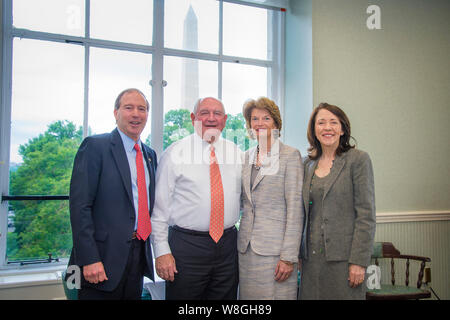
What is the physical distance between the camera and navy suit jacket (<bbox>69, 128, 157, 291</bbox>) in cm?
156

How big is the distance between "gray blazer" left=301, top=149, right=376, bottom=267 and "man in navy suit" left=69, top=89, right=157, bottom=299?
36.7 inches

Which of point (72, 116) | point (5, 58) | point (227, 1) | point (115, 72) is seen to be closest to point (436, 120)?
point (227, 1)

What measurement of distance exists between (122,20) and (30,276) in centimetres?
217

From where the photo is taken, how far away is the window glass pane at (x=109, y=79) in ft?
8.71

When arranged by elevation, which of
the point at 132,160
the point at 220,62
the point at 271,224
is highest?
the point at 220,62

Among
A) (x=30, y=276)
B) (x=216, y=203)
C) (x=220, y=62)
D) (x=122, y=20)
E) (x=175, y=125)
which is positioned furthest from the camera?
(x=220, y=62)

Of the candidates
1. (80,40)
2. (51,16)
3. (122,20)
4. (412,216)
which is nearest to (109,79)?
(80,40)

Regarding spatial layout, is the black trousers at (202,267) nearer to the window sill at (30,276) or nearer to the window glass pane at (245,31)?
the window sill at (30,276)

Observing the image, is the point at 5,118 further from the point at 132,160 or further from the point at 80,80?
the point at 132,160

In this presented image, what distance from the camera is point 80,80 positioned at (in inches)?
104

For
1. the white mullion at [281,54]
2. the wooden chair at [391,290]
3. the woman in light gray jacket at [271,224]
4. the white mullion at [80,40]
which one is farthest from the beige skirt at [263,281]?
the white mullion at [80,40]

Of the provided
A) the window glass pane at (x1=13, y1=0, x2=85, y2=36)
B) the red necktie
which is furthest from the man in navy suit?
the window glass pane at (x1=13, y1=0, x2=85, y2=36)
